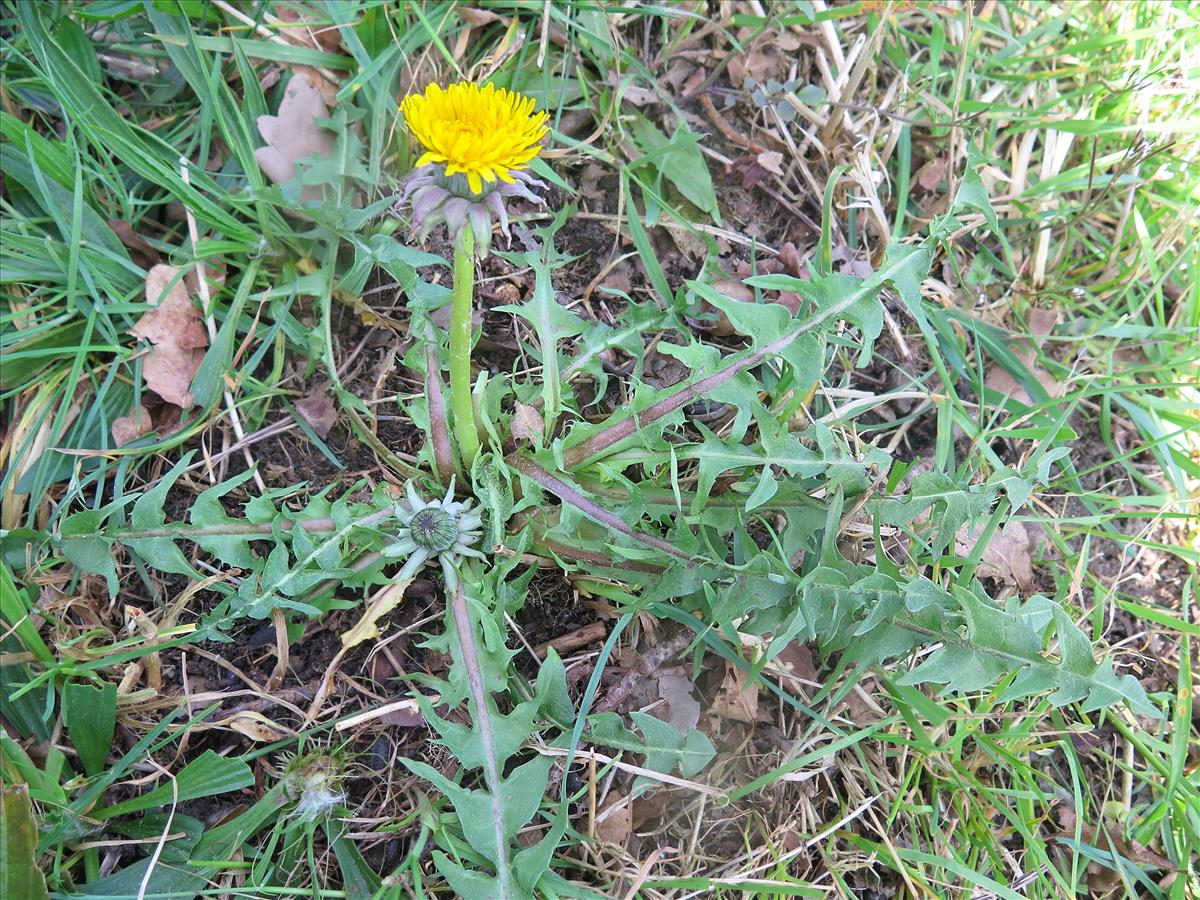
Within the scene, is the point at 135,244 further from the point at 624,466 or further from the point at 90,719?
the point at 624,466

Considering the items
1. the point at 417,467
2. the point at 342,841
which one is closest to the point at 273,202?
the point at 417,467

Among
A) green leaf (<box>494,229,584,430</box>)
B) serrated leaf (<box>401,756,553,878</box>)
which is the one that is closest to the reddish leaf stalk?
green leaf (<box>494,229,584,430</box>)

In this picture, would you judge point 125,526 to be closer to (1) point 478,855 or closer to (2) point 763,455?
(1) point 478,855

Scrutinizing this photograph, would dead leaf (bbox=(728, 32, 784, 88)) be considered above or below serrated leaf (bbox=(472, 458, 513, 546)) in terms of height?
above

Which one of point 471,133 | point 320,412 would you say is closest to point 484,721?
point 320,412

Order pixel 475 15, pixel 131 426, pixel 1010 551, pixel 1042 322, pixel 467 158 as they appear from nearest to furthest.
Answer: pixel 467 158 < pixel 131 426 < pixel 1010 551 < pixel 475 15 < pixel 1042 322

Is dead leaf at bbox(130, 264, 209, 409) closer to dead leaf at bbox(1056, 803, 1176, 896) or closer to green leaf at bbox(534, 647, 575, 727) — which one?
green leaf at bbox(534, 647, 575, 727)
